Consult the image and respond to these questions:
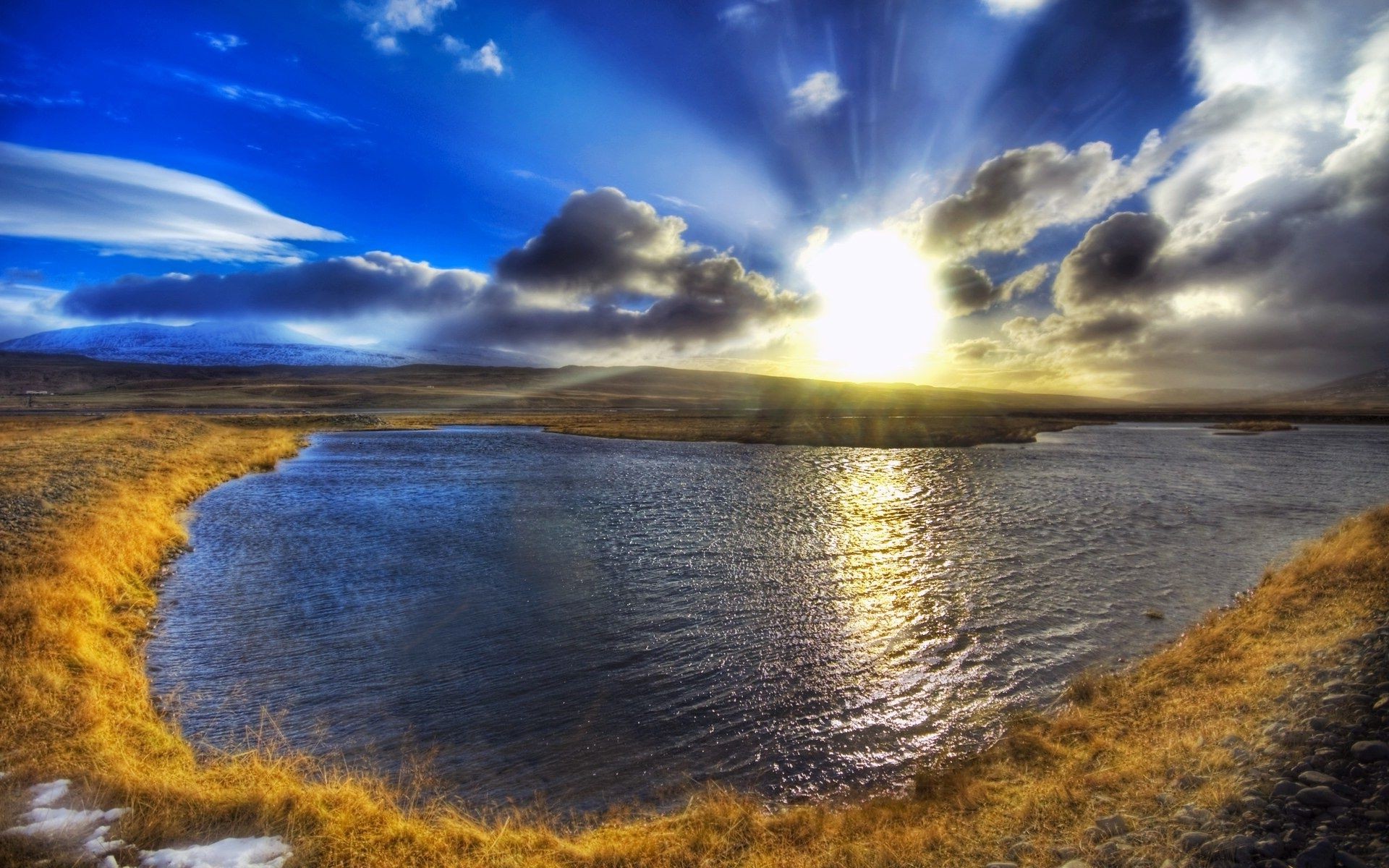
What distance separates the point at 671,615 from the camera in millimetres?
15305

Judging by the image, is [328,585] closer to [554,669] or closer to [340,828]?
[554,669]

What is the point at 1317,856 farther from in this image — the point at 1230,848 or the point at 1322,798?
the point at 1322,798

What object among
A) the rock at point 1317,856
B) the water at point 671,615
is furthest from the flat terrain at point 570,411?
the rock at point 1317,856

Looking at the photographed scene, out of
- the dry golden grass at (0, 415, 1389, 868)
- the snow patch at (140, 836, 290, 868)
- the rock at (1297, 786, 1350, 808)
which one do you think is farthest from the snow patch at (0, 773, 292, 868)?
the rock at (1297, 786, 1350, 808)

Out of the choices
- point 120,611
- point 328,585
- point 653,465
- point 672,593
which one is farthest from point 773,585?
point 653,465

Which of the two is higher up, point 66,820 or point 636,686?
point 66,820

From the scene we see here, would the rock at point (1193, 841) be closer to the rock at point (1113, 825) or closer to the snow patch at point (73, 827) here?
the rock at point (1113, 825)

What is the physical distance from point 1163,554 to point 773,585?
13.2 m

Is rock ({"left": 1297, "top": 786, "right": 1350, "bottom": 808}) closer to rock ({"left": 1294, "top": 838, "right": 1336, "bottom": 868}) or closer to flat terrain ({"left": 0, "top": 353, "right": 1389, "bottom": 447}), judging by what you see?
rock ({"left": 1294, "top": 838, "right": 1336, "bottom": 868})

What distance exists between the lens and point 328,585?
17406mm

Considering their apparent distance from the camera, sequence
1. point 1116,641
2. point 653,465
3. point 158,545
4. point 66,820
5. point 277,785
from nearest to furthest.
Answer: point 66,820
point 277,785
point 1116,641
point 158,545
point 653,465

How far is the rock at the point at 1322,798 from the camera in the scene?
5812mm

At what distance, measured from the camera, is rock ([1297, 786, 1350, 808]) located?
19.1ft

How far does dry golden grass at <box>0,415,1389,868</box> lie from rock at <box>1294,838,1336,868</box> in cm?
95
